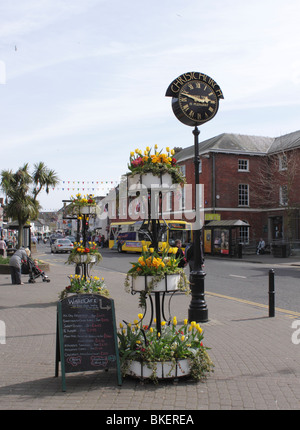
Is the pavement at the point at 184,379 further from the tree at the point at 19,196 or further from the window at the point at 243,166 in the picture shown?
the window at the point at 243,166

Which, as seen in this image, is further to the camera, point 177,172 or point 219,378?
point 177,172

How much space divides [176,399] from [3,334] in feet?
13.6

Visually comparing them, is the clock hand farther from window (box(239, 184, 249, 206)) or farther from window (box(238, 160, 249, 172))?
window (box(239, 184, 249, 206))

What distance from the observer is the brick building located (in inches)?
1529

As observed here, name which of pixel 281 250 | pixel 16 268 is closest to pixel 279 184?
pixel 281 250

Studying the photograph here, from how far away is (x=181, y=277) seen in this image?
18.7 ft

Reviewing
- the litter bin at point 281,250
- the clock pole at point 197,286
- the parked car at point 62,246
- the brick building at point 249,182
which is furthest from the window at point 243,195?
the clock pole at point 197,286

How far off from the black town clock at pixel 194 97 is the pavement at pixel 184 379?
12.9ft

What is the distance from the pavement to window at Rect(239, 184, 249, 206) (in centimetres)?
3241

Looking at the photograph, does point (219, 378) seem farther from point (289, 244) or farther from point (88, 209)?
point (289, 244)

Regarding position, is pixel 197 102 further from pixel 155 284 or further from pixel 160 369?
pixel 160 369

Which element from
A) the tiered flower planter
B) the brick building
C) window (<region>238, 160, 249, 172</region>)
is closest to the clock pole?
the tiered flower planter

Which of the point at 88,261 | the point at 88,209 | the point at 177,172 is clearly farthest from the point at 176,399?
the point at 88,209

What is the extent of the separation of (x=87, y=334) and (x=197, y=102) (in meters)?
4.84
